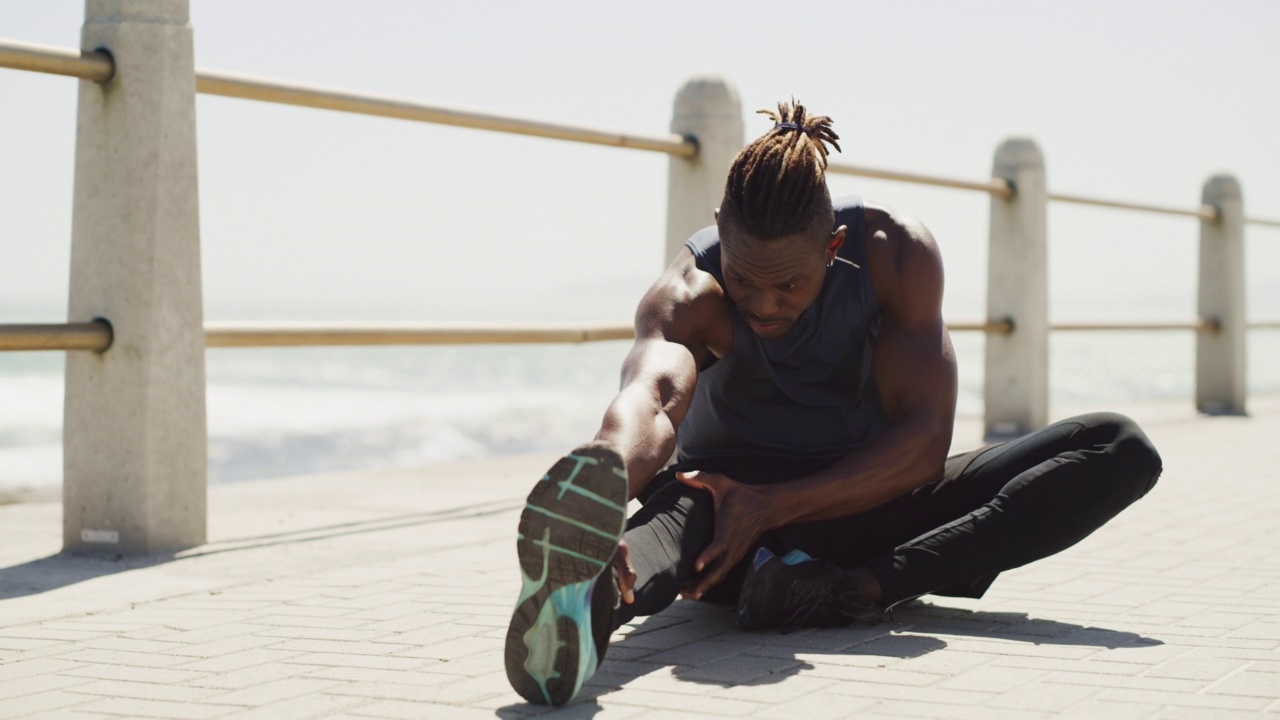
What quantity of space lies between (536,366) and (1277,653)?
40900mm

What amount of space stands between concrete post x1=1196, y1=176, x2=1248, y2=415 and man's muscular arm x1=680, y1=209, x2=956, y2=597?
26.1 feet

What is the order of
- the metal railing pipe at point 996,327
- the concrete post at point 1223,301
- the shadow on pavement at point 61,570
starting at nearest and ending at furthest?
the shadow on pavement at point 61,570 < the metal railing pipe at point 996,327 < the concrete post at point 1223,301

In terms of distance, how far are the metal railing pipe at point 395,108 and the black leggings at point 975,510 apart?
1878 millimetres

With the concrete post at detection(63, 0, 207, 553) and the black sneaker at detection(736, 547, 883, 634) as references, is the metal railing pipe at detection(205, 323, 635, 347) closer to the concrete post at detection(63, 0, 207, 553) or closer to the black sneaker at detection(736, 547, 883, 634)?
the concrete post at detection(63, 0, 207, 553)

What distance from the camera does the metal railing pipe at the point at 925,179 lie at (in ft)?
21.6

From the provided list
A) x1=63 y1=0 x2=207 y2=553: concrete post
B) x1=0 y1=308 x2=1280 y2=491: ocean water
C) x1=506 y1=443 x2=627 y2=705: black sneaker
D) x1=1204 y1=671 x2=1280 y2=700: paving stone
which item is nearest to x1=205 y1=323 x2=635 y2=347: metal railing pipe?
x1=63 y1=0 x2=207 y2=553: concrete post

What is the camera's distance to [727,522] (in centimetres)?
274

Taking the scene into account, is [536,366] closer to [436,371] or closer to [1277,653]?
[436,371]

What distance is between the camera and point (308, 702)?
2.32 meters

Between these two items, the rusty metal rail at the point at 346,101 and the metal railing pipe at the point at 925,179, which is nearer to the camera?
the rusty metal rail at the point at 346,101

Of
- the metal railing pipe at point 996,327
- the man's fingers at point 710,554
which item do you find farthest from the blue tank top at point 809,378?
the metal railing pipe at point 996,327

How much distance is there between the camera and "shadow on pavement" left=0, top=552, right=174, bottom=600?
11.4ft

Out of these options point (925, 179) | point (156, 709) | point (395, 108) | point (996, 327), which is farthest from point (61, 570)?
point (996, 327)

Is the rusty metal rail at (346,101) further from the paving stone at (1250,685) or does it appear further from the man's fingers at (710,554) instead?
the paving stone at (1250,685)
